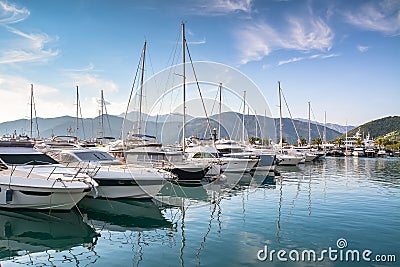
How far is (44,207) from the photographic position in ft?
49.2

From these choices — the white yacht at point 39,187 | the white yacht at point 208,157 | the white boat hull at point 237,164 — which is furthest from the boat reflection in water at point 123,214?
the white boat hull at point 237,164

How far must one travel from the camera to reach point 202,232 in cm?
1298

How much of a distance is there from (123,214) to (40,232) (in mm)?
3878

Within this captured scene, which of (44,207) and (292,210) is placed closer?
(44,207)

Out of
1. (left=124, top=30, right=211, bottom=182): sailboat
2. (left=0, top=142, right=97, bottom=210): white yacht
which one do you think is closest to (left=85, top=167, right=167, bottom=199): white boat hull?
(left=0, top=142, right=97, bottom=210): white yacht

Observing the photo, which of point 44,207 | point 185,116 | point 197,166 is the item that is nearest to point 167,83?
point 185,116

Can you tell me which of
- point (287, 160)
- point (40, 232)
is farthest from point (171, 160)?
point (287, 160)

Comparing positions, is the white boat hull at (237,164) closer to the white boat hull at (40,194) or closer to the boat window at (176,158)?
the boat window at (176,158)

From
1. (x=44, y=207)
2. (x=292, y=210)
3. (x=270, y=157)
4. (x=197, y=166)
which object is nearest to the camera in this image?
(x=44, y=207)

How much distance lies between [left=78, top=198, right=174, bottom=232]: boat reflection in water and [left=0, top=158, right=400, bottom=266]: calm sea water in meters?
0.04

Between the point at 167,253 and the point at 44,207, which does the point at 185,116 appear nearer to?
the point at 44,207

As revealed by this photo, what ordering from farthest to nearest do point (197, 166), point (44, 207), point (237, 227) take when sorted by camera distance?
point (197, 166) < point (44, 207) < point (237, 227)

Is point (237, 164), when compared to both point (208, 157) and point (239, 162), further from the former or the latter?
point (208, 157)

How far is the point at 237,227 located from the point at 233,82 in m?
7.42
